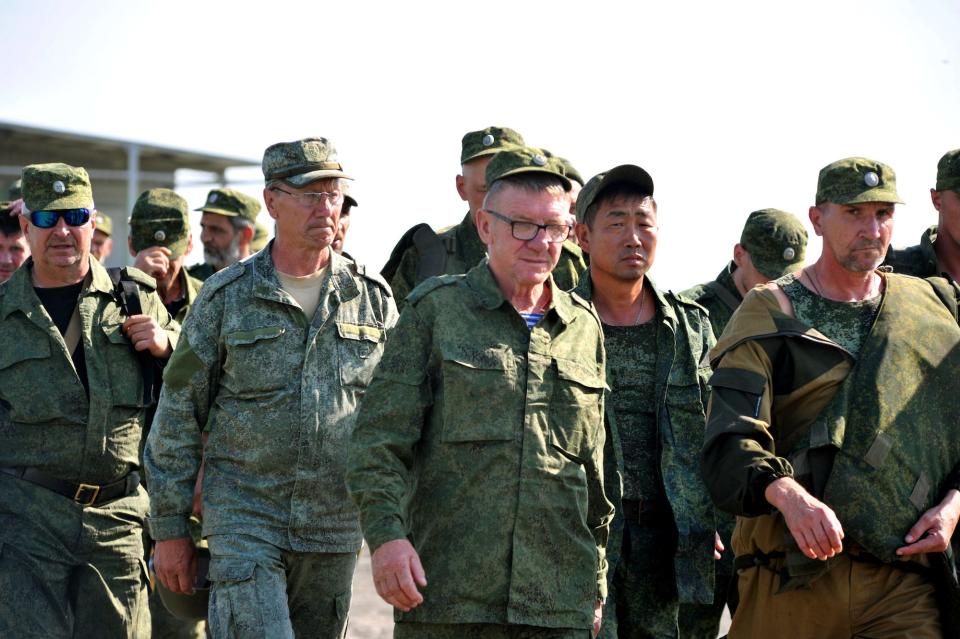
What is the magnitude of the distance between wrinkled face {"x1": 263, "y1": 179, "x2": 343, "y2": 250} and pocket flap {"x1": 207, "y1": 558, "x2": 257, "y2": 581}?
1.38 m

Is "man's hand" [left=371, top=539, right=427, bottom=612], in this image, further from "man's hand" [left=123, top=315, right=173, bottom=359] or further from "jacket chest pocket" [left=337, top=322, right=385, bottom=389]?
"man's hand" [left=123, top=315, right=173, bottom=359]

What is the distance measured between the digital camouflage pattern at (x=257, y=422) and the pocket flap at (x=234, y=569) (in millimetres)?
127

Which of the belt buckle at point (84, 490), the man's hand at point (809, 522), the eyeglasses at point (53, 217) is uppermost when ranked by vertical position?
the eyeglasses at point (53, 217)

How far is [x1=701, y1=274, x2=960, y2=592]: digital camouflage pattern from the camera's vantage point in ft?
17.2

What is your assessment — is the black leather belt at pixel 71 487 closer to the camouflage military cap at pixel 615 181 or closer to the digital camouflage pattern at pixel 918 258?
the camouflage military cap at pixel 615 181

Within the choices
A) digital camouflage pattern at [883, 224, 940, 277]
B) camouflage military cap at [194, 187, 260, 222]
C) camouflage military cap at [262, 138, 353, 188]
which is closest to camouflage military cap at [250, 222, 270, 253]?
camouflage military cap at [194, 187, 260, 222]

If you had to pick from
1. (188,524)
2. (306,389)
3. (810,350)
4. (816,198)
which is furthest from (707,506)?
(188,524)

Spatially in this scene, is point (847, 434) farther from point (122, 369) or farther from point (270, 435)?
point (122, 369)

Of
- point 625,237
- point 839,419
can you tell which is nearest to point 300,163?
point 625,237

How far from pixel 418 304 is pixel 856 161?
6.35 feet

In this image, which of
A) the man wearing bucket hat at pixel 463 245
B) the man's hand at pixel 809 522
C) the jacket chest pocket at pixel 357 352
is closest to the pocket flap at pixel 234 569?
the jacket chest pocket at pixel 357 352

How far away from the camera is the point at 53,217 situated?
7027mm

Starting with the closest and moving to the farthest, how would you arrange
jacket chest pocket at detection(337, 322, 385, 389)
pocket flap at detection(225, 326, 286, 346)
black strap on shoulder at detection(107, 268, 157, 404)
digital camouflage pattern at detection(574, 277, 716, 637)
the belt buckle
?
pocket flap at detection(225, 326, 286, 346) → jacket chest pocket at detection(337, 322, 385, 389) → digital camouflage pattern at detection(574, 277, 716, 637) → the belt buckle → black strap on shoulder at detection(107, 268, 157, 404)

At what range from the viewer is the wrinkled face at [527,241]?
5.02 metres
